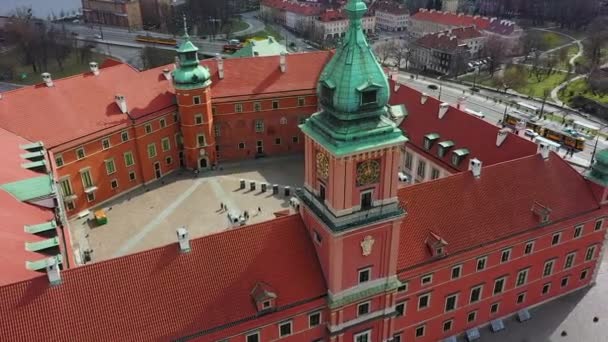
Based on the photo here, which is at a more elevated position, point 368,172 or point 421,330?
point 368,172

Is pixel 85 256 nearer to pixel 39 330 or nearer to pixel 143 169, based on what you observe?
pixel 143 169

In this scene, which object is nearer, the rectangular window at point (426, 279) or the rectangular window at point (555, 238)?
the rectangular window at point (426, 279)

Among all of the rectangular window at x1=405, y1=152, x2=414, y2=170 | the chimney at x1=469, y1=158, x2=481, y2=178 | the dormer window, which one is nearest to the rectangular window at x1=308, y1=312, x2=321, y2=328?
the chimney at x1=469, y1=158, x2=481, y2=178

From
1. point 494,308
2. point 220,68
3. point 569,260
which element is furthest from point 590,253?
point 220,68

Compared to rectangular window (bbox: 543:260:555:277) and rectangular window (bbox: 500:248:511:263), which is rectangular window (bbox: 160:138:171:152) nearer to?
rectangular window (bbox: 500:248:511:263)

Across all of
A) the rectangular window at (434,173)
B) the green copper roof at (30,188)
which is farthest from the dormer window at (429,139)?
the green copper roof at (30,188)

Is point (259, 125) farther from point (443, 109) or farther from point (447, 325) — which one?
point (447, 325)

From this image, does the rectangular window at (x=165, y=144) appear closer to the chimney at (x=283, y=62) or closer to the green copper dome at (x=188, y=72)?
the green copper dome at (x=188, y=72)
